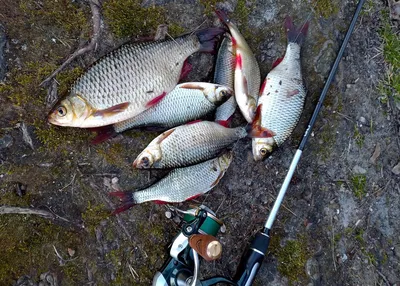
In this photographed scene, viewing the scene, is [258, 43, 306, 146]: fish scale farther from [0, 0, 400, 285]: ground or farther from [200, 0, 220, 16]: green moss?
[200, 0, 220, 16]: green moss

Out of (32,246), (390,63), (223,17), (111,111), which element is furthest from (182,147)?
(390,63)

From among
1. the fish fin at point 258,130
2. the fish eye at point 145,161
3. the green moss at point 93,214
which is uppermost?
the fish fin at point 258,130

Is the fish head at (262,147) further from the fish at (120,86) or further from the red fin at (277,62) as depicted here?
the fish at (120,86)

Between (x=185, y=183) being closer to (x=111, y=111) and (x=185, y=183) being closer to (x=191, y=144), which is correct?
(x=191, y=144)

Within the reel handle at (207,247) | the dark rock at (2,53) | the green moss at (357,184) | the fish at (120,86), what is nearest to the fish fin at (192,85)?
the fish at (120,86)

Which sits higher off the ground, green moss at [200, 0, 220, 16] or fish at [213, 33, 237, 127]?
green moss at [200, 0, 220, 16]

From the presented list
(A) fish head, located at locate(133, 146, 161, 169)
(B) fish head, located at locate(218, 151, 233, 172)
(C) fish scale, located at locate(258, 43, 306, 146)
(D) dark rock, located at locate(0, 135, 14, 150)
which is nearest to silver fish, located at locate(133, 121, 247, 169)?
(A) fish head, located at locate(133, 146, 161, 169)

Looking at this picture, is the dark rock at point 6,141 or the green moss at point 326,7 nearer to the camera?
the dark rock at point 6,141
